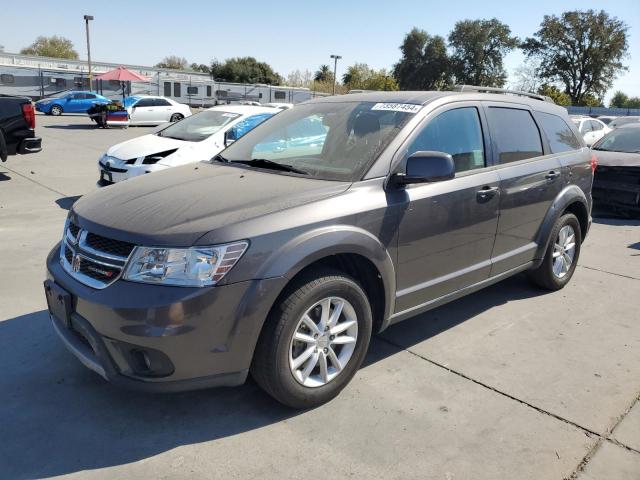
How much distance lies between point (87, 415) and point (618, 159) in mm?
8893

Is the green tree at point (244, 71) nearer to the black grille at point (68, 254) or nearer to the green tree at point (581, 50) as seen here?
the green tree at point (581, 50)

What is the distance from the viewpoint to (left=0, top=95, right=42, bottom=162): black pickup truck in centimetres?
944

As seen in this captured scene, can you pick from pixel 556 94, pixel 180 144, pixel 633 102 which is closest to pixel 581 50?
pixel 556 94

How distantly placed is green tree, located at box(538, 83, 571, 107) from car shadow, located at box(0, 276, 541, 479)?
55.2 metres

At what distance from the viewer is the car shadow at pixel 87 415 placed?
262 centimetres

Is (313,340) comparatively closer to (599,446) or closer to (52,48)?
(599,446)

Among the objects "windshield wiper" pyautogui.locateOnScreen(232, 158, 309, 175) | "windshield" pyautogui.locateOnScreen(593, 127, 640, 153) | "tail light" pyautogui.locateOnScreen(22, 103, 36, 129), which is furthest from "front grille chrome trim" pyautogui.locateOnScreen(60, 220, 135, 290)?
"windshield" pyautogui.locateOnScreen(593, 127, 640, 153)

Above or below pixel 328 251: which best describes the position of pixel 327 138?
above

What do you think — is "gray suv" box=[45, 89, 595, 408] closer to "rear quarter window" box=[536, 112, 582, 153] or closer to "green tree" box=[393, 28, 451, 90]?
"rear quarter window" box=[536, 112, 582, 153]

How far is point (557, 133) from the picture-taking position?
4922 millimetres

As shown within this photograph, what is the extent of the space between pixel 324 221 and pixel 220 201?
22.9 inches

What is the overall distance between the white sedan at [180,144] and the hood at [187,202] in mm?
4026

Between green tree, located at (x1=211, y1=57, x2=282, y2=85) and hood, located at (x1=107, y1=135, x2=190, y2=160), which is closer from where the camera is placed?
hood, located at (x1=107, y1=135, x2=190, y2=160)

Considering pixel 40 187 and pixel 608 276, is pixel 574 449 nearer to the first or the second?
pixel 608 276
